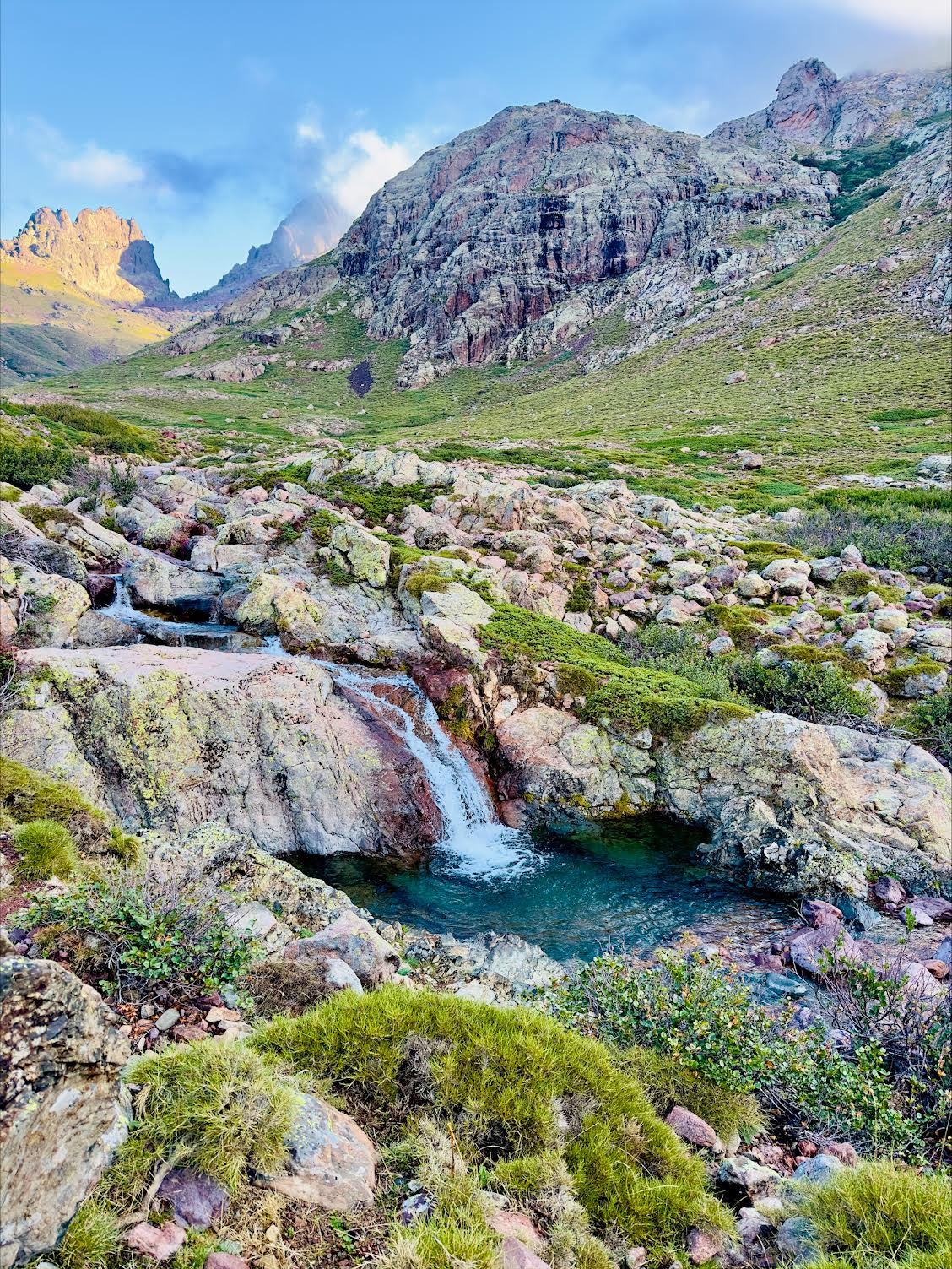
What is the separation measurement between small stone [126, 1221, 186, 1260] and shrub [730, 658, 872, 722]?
16607 mm

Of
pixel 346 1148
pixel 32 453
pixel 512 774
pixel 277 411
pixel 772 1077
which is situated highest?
pixel 277 411

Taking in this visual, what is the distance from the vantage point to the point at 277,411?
90.1 m

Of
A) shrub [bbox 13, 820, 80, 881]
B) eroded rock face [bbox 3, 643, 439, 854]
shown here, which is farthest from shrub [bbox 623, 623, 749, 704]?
shrub [bbox 13, 820, 80, 881]

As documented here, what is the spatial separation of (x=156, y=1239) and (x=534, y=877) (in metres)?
10.7

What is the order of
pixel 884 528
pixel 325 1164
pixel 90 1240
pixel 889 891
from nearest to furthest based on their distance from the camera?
pixel 90 1240 < pixel 325 1164 < pixel 889 891 < pixel 884 528

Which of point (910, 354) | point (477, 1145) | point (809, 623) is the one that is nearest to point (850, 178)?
point (910, 354)

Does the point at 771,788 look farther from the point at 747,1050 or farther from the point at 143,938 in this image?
the point at 143,938

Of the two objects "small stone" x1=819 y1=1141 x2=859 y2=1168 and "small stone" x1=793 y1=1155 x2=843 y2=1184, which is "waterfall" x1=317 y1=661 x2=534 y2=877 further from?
"small stone" x1=793 y1=1155 x2=843 y2=1184

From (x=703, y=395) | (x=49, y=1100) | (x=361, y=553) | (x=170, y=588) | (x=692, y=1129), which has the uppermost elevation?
(x=703, y=395)

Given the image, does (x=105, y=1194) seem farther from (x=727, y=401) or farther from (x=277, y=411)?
(x=277, y=411)

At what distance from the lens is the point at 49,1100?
8.91 feet

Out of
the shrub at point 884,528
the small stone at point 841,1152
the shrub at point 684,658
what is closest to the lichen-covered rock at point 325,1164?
the small stone at point 841,1152

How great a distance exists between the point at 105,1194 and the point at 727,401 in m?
78.7

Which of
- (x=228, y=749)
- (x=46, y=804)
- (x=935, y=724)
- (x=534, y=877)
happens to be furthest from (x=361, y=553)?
(x=935, y=724)
